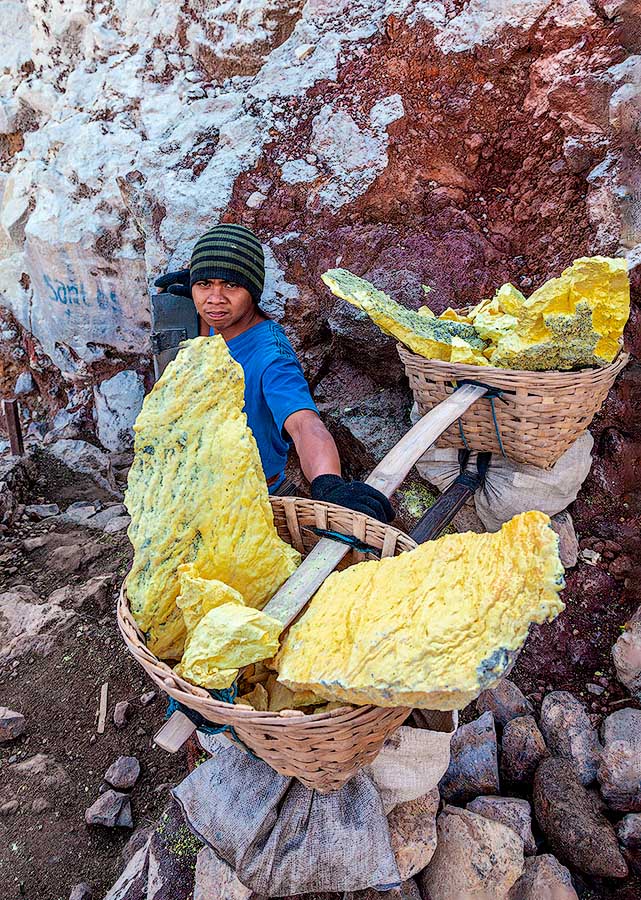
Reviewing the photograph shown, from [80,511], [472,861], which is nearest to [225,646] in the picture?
[472,861]

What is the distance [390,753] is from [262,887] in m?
0.40

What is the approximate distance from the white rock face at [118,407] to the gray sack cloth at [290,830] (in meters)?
2.92

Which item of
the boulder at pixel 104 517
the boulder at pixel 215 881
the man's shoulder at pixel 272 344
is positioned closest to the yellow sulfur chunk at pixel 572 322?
the man's shoulder at pixel 272 344

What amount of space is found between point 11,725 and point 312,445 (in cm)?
159

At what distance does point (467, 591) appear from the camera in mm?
864

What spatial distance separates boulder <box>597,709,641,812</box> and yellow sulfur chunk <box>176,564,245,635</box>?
1.35m

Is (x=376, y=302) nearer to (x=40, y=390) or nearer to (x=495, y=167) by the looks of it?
(x=495, y=167)

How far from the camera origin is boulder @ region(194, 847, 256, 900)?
4.20 ft

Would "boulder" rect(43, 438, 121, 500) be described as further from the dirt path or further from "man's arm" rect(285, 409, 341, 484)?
"man's arm" rect(285, 409, 341, 484)

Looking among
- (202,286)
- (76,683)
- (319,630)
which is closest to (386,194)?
(202,286)

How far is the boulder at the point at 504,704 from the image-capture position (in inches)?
73.8

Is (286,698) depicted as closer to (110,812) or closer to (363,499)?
(363,499)

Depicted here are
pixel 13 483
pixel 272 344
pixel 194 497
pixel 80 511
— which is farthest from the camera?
pixel 13 483

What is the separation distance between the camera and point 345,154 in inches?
106
